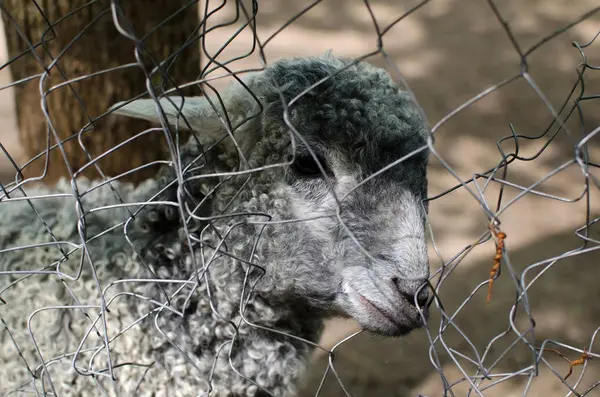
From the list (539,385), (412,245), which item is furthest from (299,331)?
(539,385)

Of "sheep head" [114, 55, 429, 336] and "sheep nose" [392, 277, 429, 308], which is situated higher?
"sheep head" [114, 55, 429, 336]

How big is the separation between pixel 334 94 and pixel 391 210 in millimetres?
453

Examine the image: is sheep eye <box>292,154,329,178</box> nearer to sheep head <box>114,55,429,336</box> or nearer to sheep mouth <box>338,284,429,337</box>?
sheep head <box>114,55,429,336</box>

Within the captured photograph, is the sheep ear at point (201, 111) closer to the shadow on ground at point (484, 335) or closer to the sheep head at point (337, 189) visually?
the sheep head at point (337, 189)

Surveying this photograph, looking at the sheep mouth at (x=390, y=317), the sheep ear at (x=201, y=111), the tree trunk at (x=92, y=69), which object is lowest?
the sheep mouth at (x=390, y=317)

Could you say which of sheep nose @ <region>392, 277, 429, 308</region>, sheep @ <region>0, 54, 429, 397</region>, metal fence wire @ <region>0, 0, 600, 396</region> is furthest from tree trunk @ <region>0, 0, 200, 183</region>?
sheep nose @ <region>392, 277, 429, 308</region>

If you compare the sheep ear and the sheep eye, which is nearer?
the sheep ear

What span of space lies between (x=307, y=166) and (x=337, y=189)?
0.14m

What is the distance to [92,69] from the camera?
11.3 ft

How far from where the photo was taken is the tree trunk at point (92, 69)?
3.36m

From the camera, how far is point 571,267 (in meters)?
4.68

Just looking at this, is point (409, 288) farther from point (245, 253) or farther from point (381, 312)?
point (245, 253)

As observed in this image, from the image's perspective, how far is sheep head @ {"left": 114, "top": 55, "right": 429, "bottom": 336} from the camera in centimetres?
213

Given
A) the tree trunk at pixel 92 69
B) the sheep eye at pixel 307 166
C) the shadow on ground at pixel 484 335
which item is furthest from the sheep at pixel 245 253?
the shadow on ground at pixel 484 335
